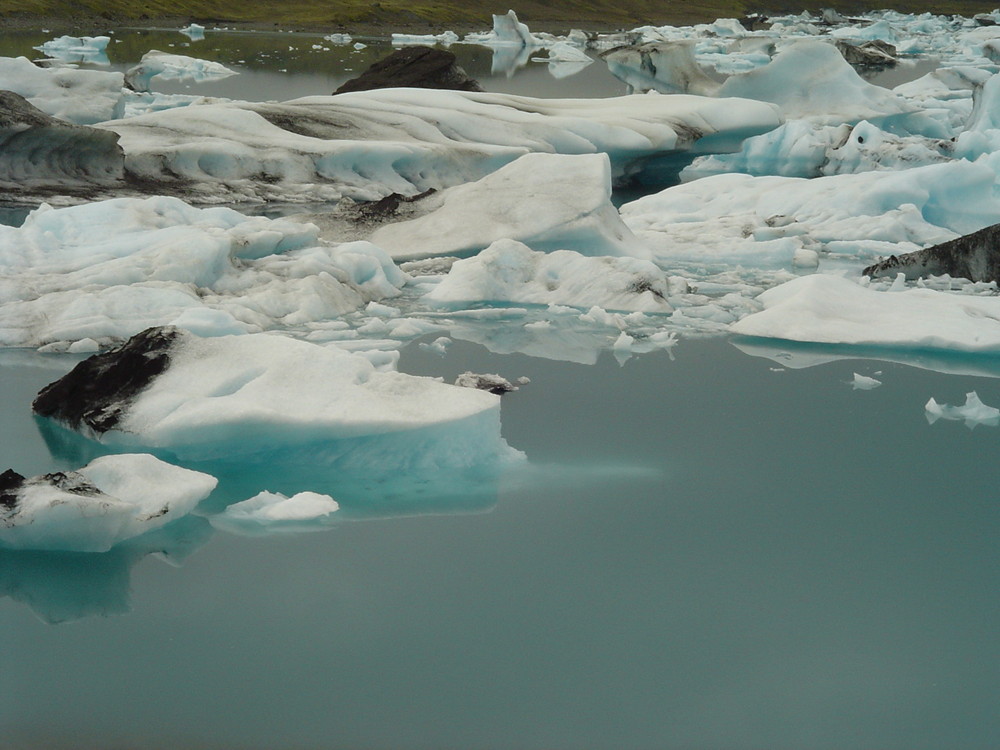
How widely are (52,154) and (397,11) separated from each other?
3874 cm

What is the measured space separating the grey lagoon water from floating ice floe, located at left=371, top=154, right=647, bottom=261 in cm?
329

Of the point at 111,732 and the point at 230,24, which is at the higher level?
the point at 111,732

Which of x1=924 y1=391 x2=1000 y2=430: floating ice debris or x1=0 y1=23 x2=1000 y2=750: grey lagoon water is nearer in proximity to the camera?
x1=0 y1=23 x2=1000 y2=750: grey lagoon water

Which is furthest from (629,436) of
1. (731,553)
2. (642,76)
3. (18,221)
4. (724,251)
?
(642,76)

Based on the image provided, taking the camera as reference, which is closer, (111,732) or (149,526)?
(111,732)

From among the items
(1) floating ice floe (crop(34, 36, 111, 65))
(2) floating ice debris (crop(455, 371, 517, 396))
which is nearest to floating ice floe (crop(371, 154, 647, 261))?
(2) floating ice debris (crop(455, 371, 517, 396))

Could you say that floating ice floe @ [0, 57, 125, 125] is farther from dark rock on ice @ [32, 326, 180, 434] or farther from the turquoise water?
the turquoise water

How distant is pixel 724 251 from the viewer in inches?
364

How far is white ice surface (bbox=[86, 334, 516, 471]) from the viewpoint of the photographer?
→ 178 inches

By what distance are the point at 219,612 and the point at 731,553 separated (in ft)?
6.10

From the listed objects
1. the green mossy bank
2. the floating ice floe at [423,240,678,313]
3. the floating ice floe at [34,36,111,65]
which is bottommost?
the green mossy bank

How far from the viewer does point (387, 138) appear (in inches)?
489

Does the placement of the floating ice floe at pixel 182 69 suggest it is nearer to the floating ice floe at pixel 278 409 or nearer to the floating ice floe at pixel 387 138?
the floating ice floe at pixel 387 138

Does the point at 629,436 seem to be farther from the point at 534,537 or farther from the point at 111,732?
the point at 111,732
